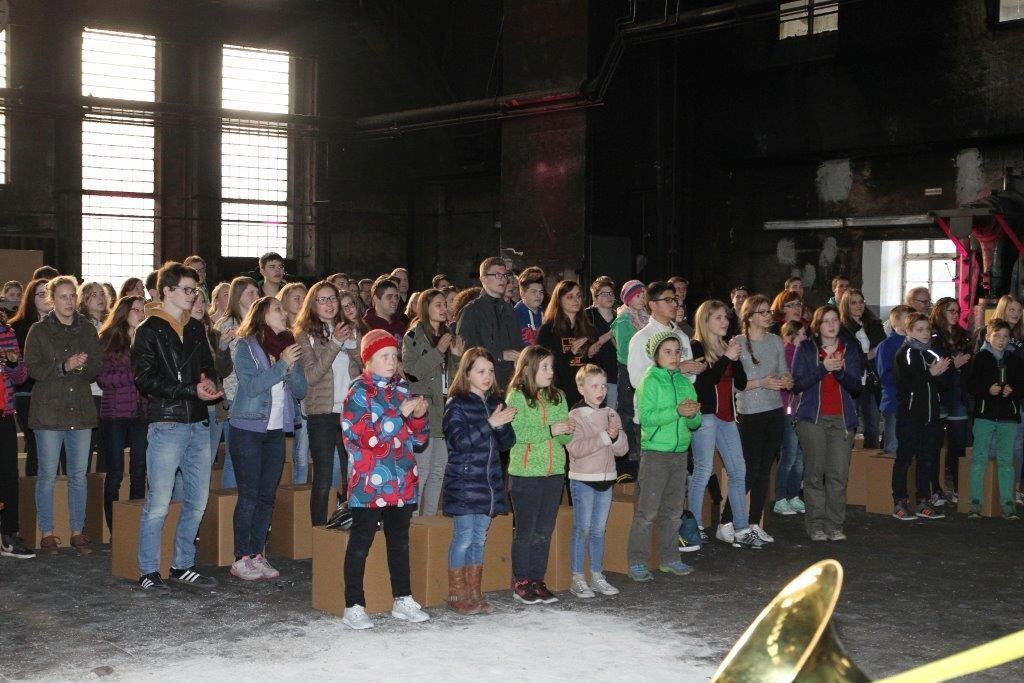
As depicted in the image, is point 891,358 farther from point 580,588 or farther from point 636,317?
point 580,588

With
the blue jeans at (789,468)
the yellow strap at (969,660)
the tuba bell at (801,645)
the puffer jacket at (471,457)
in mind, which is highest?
the yellow strap at (969,660)

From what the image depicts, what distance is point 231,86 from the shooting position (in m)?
21.4

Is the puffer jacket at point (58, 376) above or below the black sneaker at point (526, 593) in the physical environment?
above

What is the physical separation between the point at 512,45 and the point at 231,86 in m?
6.07

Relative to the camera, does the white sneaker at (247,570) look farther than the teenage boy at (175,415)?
Yes

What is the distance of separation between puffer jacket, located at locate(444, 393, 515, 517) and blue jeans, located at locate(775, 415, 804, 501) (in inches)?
161

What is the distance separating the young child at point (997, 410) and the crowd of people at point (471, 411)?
0.02 meters

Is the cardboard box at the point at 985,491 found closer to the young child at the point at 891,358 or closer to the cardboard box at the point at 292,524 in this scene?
the young child at the point at 891,358

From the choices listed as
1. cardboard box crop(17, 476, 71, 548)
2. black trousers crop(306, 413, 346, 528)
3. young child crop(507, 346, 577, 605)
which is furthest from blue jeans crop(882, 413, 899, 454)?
cardboard box crop(17, 476, 71, 548)

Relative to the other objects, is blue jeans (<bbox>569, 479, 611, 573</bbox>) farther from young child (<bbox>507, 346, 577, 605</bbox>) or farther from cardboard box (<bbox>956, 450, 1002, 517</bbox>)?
cardboard box (<bbox>956, 450, 1002, 517</bbox>)

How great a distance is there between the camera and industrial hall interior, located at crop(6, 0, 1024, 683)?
6.43 metres

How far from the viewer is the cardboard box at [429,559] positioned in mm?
6867

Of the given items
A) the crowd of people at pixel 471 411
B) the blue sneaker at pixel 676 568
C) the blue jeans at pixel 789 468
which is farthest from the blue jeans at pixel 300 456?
the blue jeans at pixel 789 468

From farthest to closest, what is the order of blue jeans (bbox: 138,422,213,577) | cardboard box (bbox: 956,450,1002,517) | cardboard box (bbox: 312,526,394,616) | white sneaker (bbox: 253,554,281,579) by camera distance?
1. cardboard box (bbox: 956,450,1002,517)
2. white sneaker (bbox: 253,554,281,579)
3. blue jeans (bbox: 138,422,213,577)
4. cardboard box (bbox: 312,526,394,616)
